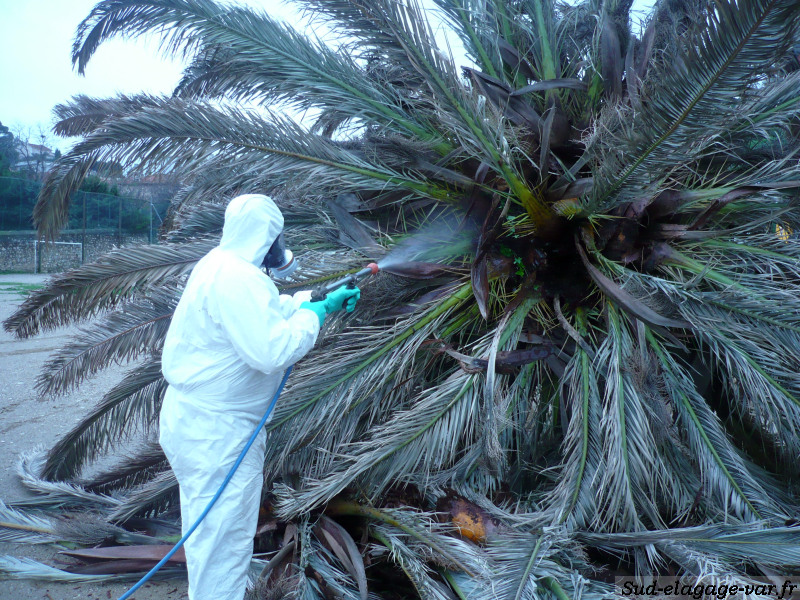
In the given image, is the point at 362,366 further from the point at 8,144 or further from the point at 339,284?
the point at 8,144

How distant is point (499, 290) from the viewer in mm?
3693

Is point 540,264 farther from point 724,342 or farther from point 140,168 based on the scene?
point 140,168

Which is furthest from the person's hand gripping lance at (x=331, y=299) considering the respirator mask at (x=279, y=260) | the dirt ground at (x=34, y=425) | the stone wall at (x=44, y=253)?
the stone wall at (x=44, y=253)

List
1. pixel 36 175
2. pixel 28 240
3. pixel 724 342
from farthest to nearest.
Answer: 1. pixel 36 175
2. pixel 28 240
3. pixel 724 342

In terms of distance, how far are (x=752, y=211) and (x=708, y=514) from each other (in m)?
1.69

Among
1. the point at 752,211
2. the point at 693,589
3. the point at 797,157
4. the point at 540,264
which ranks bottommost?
the point at 693,589

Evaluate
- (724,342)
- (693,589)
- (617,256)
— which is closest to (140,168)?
(617,256)

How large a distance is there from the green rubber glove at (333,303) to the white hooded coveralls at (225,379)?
0.39 feet

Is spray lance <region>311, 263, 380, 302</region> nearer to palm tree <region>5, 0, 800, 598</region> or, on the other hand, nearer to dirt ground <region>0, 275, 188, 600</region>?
palm tree <region>5, 0, 800, 598</region>

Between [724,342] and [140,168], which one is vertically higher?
[140,168]

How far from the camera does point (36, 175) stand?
22953 mm

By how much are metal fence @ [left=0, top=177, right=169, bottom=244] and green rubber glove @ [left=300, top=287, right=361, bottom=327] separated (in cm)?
1752

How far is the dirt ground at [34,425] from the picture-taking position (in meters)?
3.37

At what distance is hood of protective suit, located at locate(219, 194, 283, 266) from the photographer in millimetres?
2924
